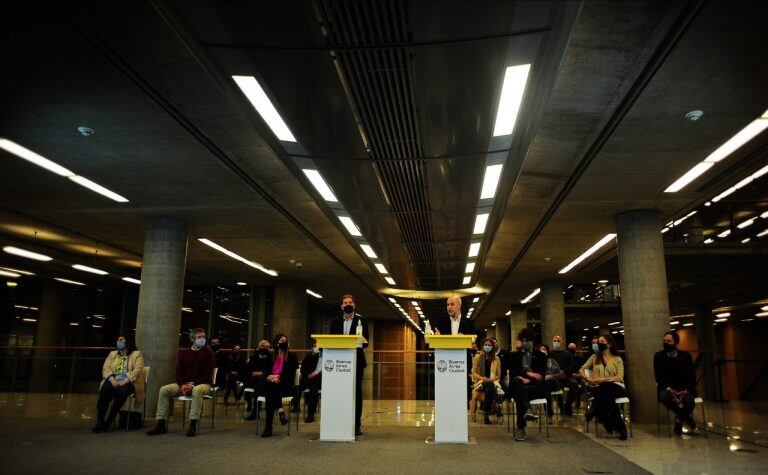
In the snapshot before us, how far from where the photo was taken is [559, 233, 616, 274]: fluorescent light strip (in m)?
14.2

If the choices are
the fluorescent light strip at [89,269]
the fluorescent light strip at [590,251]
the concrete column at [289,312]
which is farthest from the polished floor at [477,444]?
the concrete column at [289,312]

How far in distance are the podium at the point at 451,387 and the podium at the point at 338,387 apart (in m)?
1.11

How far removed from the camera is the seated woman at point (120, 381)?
8.84 metres

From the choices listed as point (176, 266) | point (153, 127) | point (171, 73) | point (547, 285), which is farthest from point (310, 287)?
point (171, 73)

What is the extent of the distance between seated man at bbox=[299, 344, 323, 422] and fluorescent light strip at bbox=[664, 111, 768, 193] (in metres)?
6.79

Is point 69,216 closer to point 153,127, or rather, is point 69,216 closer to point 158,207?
point 158,207

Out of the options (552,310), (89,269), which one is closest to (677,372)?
(552,310)

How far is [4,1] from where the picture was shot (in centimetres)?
490

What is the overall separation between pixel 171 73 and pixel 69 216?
7883 millimetres

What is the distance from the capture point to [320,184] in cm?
1002

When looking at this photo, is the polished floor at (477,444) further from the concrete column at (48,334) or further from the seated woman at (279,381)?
the concrete column at (48,334)

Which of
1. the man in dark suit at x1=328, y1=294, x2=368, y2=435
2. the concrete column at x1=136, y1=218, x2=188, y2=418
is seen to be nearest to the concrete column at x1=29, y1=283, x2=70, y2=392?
the concrete column at x1=136, y1=218, x2=188, y2=418

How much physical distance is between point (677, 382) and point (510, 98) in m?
5.40

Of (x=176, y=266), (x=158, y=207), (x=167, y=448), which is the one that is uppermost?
(x=158, y=207)
